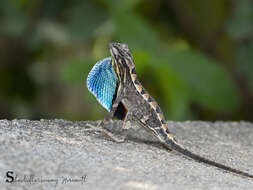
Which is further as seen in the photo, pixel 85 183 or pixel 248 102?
pixel 248 102

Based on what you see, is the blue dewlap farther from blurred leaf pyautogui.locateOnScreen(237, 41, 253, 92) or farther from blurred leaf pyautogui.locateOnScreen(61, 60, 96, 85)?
blurred leaf pyautogui.locateOnScreen(237, 41, 253, 92)

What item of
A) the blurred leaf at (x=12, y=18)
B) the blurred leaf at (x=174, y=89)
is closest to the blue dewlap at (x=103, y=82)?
the blurred leaf at (x=174, y=89)

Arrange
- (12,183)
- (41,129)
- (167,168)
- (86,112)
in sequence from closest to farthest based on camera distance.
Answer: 1. (12,183)
2. (167,168)
3. (41,129)
4. (86,112)

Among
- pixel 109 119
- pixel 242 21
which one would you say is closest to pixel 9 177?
pixel 109 119

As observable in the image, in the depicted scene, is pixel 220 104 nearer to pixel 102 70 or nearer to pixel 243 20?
pixel 243 20

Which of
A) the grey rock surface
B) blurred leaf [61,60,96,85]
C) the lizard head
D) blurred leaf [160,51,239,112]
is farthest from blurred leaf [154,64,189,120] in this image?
the lizard head

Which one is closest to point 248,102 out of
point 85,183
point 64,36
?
point 64,36
